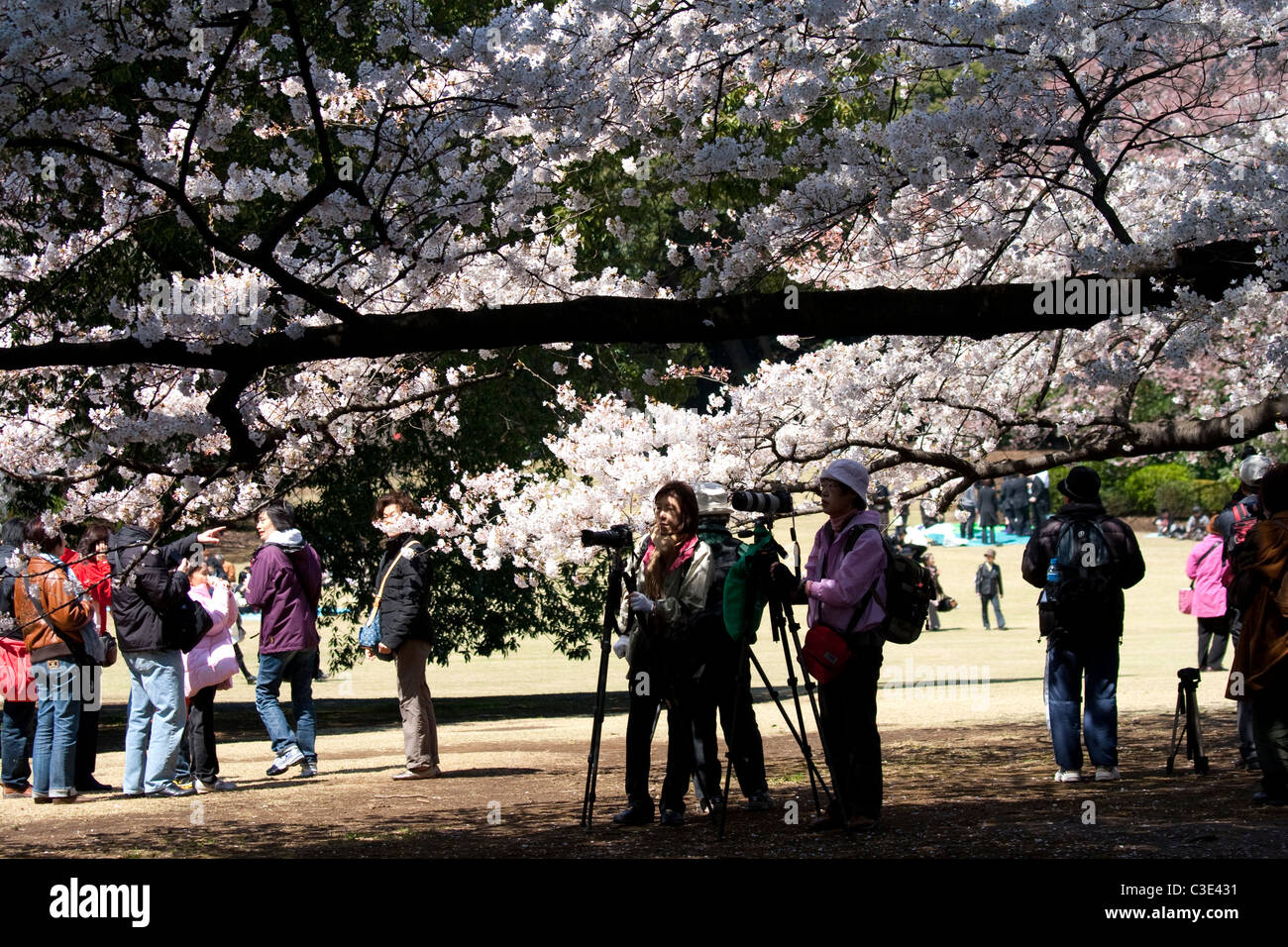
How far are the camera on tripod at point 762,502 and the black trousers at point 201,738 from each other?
15.0ft

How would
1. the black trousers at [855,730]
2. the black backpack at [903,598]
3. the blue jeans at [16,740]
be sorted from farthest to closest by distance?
the blue jeans at [16,740]
the black backpack at [903,598]
the black trousers at [855,730]

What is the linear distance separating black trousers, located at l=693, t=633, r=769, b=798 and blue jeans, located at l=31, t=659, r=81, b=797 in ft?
13.4

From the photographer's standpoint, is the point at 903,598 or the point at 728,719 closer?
the point at 903,598

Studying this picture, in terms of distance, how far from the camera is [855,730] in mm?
7250

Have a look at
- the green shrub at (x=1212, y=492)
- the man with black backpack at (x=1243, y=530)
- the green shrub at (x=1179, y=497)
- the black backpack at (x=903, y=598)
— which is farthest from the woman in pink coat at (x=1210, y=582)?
the green shrub at (x=1179, y=497)

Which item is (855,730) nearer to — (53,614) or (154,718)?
(154,718)

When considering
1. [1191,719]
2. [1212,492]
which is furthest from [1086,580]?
[1212,492]

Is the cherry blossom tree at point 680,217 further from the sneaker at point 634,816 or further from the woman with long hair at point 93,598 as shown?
the sneaker at point 634,816

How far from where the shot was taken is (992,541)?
35.8 meters

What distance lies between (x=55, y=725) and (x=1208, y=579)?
25.7 ft

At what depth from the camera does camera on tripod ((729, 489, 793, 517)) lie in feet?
23.7

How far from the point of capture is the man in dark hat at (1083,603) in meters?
8.50
